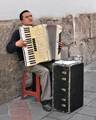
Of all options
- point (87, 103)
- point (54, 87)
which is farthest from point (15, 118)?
point (87, 103)

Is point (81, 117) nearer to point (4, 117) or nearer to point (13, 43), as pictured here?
point (4, 117)

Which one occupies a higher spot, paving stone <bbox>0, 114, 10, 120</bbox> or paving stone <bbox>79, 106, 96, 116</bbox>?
paving stone <bbox>79, 106, 96, 116</bbox>

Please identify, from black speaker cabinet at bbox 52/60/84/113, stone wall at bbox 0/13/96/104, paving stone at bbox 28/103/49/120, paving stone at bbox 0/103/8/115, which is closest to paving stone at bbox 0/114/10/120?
paving stone at bbox 0/103/8/115

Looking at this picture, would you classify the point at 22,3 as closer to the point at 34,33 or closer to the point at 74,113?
the point at 34,33

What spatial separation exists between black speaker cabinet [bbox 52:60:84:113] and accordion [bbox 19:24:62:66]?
318mm

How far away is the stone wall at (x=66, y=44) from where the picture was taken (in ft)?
16.4

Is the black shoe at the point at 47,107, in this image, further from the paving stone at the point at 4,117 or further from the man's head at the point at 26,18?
the man's head at the point at 26,18

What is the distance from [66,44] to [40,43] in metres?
2.17

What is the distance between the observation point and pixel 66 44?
6.89 m

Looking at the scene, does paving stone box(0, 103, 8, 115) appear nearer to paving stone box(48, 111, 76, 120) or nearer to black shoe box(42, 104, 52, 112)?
black shoe box(42, 104, 52, 112)

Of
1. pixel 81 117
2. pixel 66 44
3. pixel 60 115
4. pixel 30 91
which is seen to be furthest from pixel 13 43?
pixel 66 44

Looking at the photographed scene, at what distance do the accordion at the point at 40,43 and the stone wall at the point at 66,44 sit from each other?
18.4 inches

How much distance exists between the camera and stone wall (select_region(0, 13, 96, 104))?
4.99 metres

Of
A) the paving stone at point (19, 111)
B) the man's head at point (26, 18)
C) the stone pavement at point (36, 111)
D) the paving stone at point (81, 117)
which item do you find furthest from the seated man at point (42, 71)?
the paving stone at point (81, 117)
